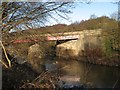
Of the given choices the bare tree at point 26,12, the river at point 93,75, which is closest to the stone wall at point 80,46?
the river at point 93,75

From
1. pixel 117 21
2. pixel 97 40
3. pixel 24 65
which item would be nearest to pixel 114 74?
pixel 117 21

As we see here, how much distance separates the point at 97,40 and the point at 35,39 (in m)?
12.3

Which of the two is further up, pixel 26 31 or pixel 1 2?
pixel 1 2

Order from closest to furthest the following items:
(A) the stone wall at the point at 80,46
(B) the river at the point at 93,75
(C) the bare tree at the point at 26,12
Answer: (C) the bare tree at the point at 26,12, (B) the river at the point at 93,75, (A) the stone wall at the point at 80,46

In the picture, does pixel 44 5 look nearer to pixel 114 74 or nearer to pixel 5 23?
pixel 5 23

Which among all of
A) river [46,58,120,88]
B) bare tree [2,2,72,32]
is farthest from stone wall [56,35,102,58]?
bare tree [2,2,72,32]

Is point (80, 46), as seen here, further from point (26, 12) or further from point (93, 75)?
point (26, 12)

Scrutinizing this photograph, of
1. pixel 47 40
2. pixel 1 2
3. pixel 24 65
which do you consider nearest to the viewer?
pixel 1 2

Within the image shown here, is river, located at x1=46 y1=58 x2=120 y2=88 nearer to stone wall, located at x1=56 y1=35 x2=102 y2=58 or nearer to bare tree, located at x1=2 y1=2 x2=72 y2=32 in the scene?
stone wall, located at x1=56 y1=35 x2=102 y2=58

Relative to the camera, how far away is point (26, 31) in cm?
538

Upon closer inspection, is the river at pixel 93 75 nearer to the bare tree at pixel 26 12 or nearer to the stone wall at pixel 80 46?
the stone wall at pixel 80 46

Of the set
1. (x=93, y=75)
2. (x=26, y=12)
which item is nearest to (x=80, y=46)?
(x=93, y=75)

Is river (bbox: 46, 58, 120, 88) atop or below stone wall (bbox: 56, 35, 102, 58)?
atop

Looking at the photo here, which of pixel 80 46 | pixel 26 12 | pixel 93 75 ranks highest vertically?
pixel 26 12
